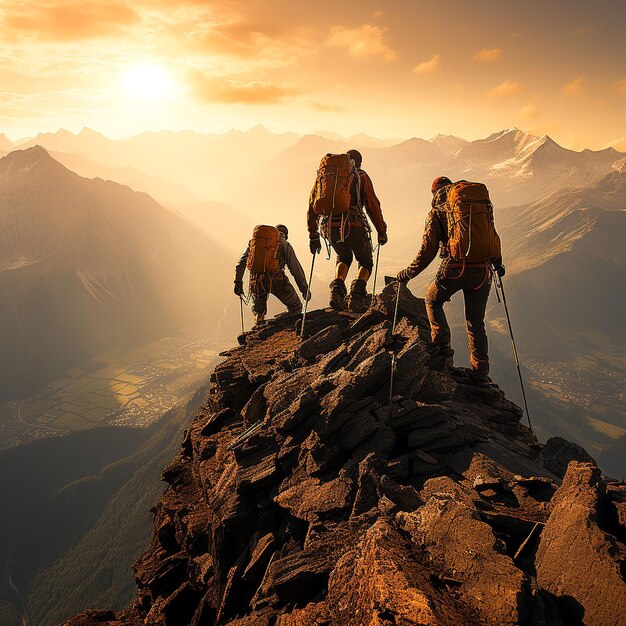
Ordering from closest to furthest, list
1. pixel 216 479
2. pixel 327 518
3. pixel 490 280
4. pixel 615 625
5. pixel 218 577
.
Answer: pixel 615 625 → pixel 327 518 → pixel 218 577 → pixel 216 479 → pixel 490 280

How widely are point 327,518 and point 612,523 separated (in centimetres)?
509

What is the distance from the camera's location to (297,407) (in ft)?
35.6

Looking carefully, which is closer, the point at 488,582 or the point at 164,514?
the point at 488,582

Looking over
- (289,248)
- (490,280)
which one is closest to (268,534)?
(490,280)

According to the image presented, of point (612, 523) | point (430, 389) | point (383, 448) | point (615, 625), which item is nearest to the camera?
point (615, 625)

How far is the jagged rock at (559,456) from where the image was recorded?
1110 cm

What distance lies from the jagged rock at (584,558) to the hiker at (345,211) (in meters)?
11.9

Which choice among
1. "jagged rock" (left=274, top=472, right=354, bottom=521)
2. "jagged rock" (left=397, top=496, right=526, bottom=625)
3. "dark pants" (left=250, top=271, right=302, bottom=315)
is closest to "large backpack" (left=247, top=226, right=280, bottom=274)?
"dark pants" (left=250, top=271, right=302, bottom=315)

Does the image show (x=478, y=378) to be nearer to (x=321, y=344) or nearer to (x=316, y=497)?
(x=321, y=344)

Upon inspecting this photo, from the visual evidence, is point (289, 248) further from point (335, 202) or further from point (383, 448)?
point (383, 448)

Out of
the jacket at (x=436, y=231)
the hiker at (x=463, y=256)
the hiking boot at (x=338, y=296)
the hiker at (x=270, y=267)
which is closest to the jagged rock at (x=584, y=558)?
the hiker at (x=463, y=256)

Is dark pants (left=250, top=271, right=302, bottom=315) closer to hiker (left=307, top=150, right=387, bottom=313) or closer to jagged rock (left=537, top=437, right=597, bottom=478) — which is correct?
hiker (left=307, top=150, right=387, bottom=313)

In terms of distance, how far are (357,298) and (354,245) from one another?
3091 millimetres

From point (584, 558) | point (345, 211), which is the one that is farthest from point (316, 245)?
point (584, 558)
